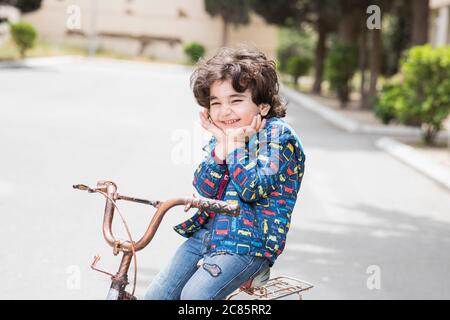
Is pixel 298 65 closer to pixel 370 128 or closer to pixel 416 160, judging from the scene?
pixel 370 128

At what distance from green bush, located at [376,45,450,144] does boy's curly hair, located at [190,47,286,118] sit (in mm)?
13718

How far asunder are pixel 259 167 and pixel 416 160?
428 inches

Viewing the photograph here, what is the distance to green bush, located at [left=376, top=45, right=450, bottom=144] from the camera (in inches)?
652

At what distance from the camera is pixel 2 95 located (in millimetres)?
22828

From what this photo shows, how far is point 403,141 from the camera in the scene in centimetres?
1692

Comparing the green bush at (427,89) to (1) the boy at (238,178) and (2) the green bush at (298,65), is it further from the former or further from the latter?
(2) the green bush at (298,65)

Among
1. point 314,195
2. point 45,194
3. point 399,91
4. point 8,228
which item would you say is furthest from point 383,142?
point 8,228

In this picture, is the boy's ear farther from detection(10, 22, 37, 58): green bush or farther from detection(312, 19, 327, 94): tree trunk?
detection(10, 22, 37, 58): green bush

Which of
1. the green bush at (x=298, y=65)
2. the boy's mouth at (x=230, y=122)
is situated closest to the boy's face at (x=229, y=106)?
the boy's mouth at (x=230, y=122)

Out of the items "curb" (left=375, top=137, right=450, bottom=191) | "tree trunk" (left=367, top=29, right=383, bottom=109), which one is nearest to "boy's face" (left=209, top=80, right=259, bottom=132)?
"curb" (left=375, top=137, right=450, bottom=191)

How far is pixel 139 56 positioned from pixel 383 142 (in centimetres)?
6111

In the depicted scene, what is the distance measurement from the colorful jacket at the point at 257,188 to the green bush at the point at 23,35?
44.8 meters

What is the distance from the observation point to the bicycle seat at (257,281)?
3.16 m

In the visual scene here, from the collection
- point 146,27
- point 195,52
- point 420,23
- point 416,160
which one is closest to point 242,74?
point 195,52
